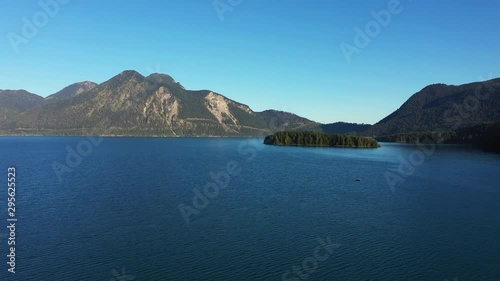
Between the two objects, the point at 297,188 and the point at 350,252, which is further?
the point at 297,188

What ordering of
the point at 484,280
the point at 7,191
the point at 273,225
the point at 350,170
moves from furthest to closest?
1. the point at 350,170
2. the point at 7,191
3. the point at 273,225
4. the point at 484,280

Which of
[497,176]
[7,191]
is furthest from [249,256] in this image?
[497,176]

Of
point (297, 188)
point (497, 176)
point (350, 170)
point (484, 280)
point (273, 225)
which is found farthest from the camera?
point (350, 170)

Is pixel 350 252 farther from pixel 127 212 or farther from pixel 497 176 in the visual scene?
pixel 497 176

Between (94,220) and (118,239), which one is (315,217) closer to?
(118,239)

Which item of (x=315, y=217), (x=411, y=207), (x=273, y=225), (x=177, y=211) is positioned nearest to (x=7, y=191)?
(x=177, y=211)

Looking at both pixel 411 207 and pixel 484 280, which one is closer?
pixel 484 280

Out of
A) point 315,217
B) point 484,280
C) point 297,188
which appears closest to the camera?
point 484,280

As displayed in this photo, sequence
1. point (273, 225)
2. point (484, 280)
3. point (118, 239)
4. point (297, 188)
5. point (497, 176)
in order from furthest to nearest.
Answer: point (497, 176), point (297, 188), point (273, 225), point (118, 239), point (484, 280)
